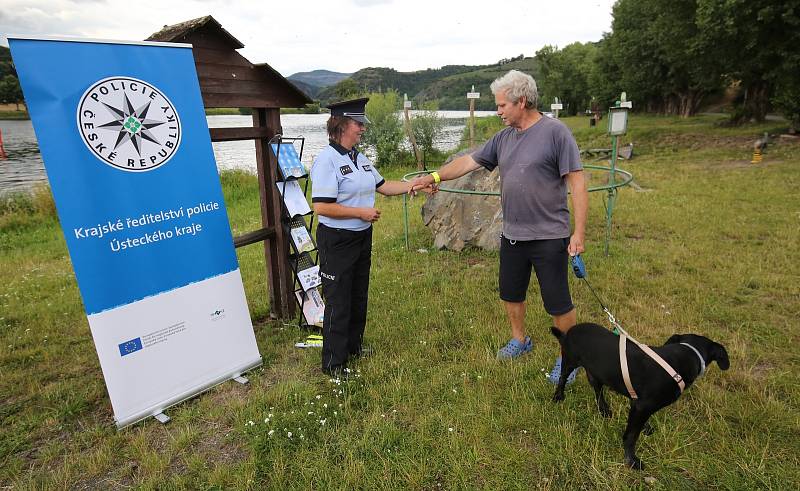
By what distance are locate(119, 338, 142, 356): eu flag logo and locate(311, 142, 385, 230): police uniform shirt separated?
1591 millimetres

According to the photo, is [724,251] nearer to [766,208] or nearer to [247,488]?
[766,208]

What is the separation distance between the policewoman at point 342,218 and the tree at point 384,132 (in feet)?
59.8

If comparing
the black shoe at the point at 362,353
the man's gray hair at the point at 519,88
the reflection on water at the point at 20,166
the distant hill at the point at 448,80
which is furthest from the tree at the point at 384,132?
the distant hill at the point at 448,80

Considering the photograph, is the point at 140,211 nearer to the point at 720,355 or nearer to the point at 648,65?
the point at 720,355

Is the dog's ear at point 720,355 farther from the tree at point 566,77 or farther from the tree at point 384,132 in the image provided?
the tree at point 566,77

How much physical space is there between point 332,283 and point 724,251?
227 inches

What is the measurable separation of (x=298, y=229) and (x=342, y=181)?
137 centimetres

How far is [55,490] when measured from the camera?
2.71 meters

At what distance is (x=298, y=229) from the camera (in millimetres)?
4684

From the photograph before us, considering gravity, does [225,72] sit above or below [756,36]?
below

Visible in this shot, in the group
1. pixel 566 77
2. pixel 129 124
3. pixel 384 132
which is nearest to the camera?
pixel 129 124

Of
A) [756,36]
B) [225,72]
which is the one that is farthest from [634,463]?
[756,36]

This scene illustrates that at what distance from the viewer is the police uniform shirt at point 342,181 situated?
3.42m

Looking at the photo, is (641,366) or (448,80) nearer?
(641,366)
